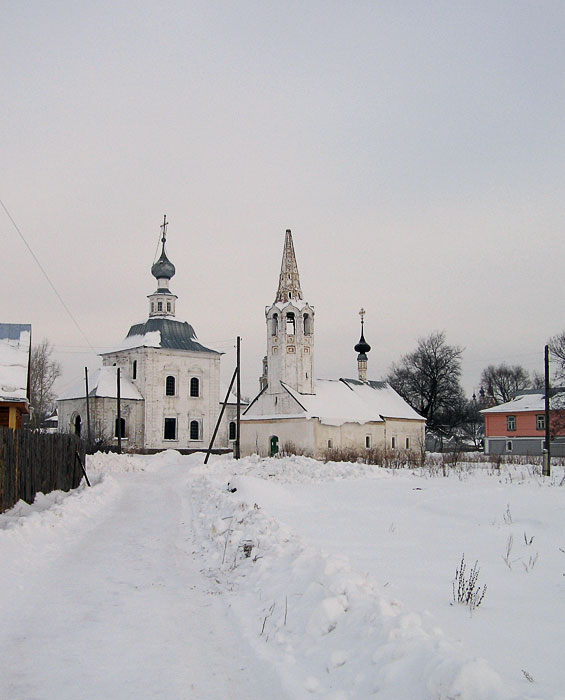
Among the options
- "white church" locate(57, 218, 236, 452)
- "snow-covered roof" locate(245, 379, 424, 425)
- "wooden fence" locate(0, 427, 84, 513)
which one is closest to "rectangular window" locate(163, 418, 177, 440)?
"white church" locate(57, 218, 236, 452)

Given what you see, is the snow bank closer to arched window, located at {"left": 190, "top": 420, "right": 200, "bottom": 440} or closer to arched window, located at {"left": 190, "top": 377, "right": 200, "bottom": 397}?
arched window, located at {"left": 190, "top": 420, "right": 200, "bottom": 440}

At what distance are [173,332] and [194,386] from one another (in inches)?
189

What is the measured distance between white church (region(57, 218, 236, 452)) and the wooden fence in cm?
2952

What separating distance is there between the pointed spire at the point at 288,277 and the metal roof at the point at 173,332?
1317 cm

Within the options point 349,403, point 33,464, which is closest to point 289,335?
point 349,403

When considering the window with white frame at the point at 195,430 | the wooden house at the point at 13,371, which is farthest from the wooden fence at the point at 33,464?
the window with white frame at the point at 195,430

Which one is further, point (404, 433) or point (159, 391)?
point (159, 391)

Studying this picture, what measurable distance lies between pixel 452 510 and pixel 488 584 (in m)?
4.87

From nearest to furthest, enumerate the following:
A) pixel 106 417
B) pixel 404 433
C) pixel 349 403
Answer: pixel 349 403
pixel 404 433
pixel 106 417

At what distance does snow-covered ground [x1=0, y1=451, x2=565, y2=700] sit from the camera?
4719 mm

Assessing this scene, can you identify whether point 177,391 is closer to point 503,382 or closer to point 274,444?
point 274,444

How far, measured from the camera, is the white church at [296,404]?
4125 cm

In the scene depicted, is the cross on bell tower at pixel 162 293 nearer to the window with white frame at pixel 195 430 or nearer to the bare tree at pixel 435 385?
the window with white frame at pixel 195 430

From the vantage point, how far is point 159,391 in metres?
53.1
